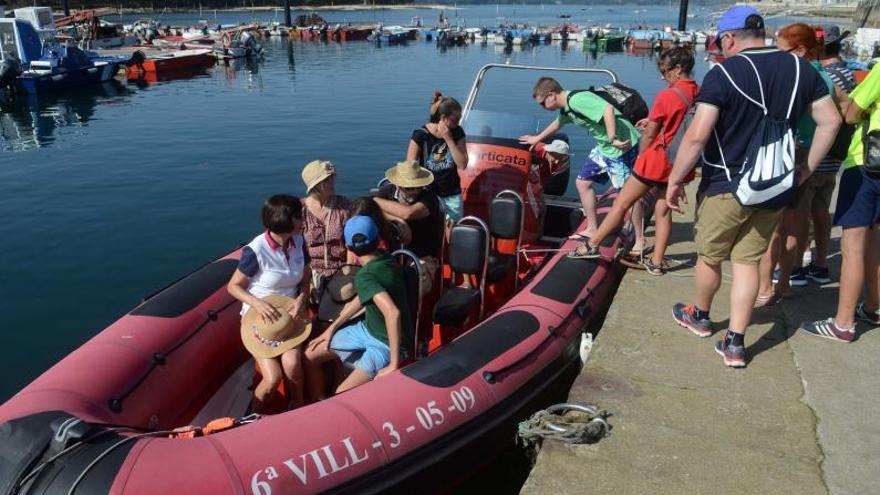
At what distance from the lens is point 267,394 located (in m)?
3.71

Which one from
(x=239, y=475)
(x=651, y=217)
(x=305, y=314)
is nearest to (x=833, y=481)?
(x=239, y=475)

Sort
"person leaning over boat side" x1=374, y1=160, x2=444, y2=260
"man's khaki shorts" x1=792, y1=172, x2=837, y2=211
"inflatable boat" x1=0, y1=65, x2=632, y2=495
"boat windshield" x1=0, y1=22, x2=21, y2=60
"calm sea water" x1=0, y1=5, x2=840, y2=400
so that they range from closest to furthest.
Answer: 1. "inflatable boat" x1=0, y1=65, x2=632, y2=495
2. "man's khaki shorts" x1=792, y1=172, x2=837, y2=211
3. "person leaning over boat side" x1=374, y1=160, x2=444, y2=260
4. "calm sea water" x1=0, y1=5, x2=840, y2=400
5. "boat windshield" x1=0, y1=22, x2=21, y2=60

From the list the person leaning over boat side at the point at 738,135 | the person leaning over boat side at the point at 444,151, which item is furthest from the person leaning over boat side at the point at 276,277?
the person leaning over boat side at the point at 738,135

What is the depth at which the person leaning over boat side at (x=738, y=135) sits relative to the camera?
2936 mm

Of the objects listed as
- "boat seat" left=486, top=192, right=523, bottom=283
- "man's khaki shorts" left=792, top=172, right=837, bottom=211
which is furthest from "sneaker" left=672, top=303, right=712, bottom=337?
"boat seat" left=486, top=192, right=523, bottom=283

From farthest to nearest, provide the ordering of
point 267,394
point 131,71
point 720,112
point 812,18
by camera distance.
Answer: point 812,18, point 131,71, point 267,394, point 720,112

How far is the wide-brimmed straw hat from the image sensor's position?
3996mm

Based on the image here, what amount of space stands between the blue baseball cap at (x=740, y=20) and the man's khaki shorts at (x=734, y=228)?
792mm

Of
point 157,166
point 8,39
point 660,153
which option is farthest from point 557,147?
point 8,39

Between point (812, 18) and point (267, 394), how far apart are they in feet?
315

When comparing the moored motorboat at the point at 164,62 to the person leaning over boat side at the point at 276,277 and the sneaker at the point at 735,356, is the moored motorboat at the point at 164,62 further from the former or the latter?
the sneaker at the point at 735,356

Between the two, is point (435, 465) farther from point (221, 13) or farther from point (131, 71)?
point (221, 13)

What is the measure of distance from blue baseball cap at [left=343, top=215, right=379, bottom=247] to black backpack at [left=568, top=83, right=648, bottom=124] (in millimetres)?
2428

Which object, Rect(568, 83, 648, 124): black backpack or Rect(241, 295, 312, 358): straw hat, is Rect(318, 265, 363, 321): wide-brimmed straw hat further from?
Rect(568, 83, 648, 124): black backpack
